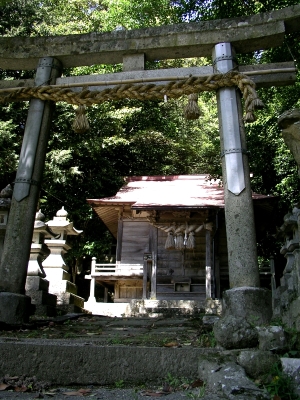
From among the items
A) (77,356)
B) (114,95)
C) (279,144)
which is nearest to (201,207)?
(279,144)

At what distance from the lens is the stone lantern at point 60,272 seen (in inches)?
376

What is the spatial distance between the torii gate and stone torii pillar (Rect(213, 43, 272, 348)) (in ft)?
0.04

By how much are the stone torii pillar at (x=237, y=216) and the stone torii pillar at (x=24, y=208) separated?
105 inches

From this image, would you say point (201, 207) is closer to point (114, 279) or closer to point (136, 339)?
point (114, 279)

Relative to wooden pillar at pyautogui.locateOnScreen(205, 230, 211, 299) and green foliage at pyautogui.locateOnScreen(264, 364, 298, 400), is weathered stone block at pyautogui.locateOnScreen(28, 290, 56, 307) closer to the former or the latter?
green foliage at pyautogui.locateOnScreen(264, 364, 298, 400)

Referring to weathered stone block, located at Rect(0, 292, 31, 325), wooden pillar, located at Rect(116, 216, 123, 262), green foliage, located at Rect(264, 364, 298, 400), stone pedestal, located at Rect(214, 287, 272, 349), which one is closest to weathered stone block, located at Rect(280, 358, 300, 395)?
green foliage, located at Rect(264, 364, 298, 400)

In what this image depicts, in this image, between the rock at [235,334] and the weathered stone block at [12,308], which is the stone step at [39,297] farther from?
the rock at [235,334]

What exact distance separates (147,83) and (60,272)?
5.29 m

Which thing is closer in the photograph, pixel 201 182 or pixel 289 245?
pixel 289 245

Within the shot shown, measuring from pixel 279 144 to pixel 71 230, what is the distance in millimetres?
7048

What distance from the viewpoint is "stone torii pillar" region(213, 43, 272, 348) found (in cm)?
495

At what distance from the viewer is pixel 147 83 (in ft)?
21.5

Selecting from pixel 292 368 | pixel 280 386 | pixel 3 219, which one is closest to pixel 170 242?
pixel 3 219

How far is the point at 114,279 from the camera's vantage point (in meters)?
16.8
